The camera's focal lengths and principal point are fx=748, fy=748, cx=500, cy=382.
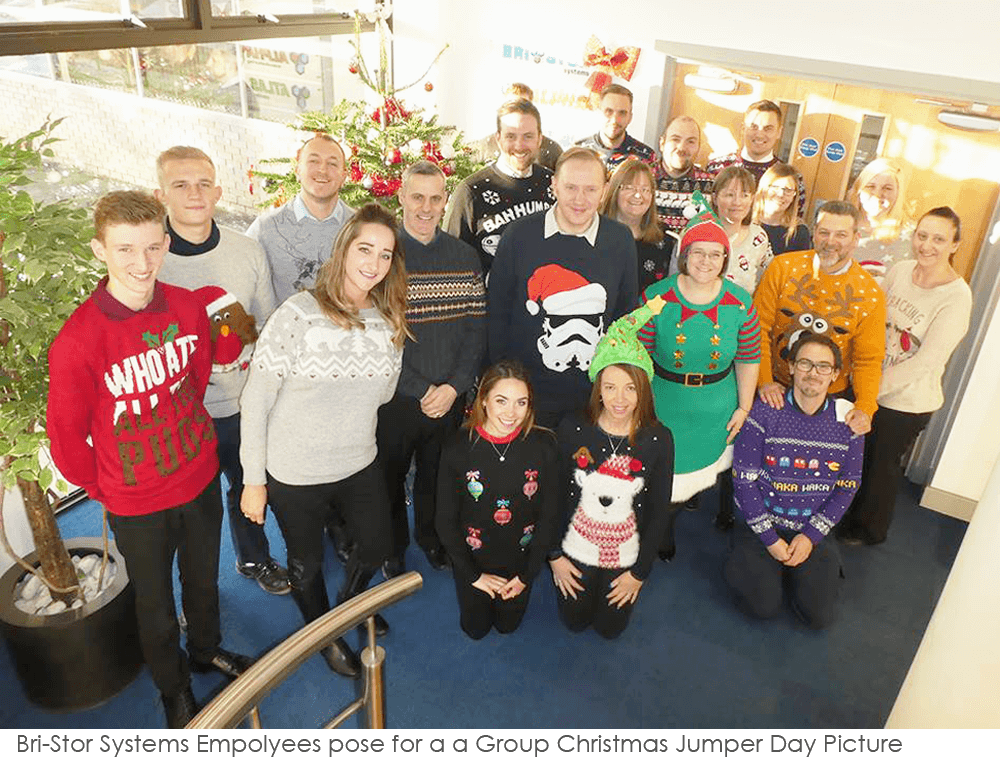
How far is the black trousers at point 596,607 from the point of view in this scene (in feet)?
10.3

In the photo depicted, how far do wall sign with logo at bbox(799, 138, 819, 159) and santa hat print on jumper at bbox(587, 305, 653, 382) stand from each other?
7.70ft

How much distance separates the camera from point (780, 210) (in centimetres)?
385

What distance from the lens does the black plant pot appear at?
2.65m

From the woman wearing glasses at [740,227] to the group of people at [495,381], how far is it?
0.02 meters

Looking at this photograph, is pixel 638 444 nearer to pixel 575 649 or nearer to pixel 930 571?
pixel 575 649

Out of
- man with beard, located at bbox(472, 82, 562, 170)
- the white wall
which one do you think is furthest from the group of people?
the white wall

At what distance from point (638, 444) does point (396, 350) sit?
41.0 inches

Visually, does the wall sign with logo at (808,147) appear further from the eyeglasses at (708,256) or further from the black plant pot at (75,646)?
the black plant pot at (75,646)

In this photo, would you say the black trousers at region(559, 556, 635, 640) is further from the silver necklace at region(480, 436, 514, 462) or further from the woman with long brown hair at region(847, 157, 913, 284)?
the woman with long brown hair at region(847, 157, 913, 284)

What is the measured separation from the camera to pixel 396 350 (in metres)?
2.56

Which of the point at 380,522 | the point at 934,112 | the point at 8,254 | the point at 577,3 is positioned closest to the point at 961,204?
the point at 934,112

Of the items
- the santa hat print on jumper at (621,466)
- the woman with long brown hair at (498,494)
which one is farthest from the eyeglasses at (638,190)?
the santa hat print on jumper at (621,466)

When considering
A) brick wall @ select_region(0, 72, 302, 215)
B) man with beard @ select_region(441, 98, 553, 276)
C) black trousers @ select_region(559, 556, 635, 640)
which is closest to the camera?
black trousers @ select_region(559, 556, 635, 640)

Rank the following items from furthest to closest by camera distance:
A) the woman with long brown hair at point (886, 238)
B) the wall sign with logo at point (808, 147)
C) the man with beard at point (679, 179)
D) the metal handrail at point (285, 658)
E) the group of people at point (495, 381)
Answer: the wall sign with logo at point (808, 147) < the woman with long brown hair at point (886, 238) < the man with beard at point (679, 179) < the group of people at point (495, 381) < the metal handrail at point (285, 658)
